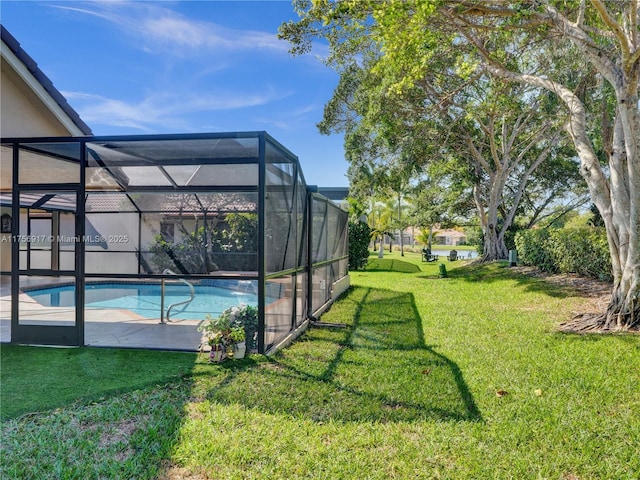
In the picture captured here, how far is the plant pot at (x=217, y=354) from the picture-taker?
191 inches

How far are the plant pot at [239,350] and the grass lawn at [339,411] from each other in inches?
5.0

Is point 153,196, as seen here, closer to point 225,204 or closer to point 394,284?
point 225,204

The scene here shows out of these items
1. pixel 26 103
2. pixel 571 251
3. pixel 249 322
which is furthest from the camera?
pixel 571 251

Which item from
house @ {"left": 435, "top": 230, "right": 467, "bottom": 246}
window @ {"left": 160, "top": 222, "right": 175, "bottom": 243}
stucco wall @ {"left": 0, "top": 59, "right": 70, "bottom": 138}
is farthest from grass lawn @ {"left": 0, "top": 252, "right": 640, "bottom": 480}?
house @ {"left": 435, "top": 230, "right": 467, "bottom": 246}

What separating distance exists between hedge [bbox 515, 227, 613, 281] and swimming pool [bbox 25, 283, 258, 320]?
8859 mm

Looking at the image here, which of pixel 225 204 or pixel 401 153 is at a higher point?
pixel 401 153

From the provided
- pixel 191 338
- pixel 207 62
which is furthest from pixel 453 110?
pixel 191 338

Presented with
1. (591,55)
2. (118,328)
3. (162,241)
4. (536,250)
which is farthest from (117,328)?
(536,250)

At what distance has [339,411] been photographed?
11.7ft

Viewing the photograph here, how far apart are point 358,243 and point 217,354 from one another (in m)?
13.8

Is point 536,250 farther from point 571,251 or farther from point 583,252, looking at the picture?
point 583,252

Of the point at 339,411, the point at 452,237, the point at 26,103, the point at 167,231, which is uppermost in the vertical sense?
the point at 26,103

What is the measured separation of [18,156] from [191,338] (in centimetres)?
347

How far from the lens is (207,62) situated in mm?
11164
